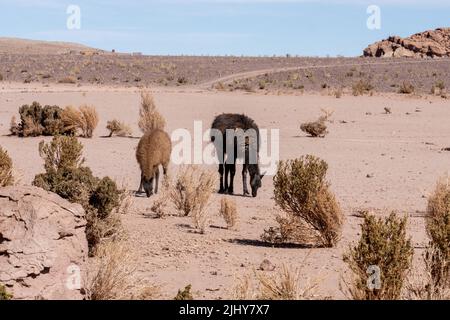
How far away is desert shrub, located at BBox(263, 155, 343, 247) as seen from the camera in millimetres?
10477

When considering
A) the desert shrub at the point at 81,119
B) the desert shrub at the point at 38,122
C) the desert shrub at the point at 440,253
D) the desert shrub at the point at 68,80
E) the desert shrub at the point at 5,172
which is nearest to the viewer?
the desert shrub at the point at 440,253

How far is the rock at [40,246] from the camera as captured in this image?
705 centimetres

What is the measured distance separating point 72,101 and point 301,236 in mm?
26051

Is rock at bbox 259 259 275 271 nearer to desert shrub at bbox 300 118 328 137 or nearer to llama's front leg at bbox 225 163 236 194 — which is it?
llama's front leg at bbox 225 163 236 194

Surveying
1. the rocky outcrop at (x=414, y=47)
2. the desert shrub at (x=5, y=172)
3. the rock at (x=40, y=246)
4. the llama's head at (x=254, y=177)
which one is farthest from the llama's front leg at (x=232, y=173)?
the rocky outcrop at (x=414, y=47)

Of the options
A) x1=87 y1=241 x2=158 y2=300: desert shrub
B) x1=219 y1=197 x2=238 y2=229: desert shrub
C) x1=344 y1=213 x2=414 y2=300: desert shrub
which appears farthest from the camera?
x1=219 y1=197 x2=238 y2=229: desert shrub

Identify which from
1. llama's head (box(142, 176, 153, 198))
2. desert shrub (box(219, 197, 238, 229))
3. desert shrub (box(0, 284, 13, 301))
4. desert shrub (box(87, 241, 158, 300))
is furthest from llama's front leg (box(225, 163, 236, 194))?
desert shrub (box(0, 284, 13, 301))

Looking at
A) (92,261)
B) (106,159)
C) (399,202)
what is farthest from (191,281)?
(106,159)

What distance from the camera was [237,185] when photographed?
1706cm

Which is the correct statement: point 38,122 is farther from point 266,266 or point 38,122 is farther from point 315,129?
point 266,266

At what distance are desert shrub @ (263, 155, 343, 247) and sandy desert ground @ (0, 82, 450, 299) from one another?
344 mm

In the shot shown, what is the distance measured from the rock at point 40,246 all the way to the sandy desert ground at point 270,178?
118cm

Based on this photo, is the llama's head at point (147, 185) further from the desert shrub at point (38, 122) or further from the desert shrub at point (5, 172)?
the desert shrub at point (38, 122)

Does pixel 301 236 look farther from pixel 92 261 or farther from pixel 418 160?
pixel 418 160
